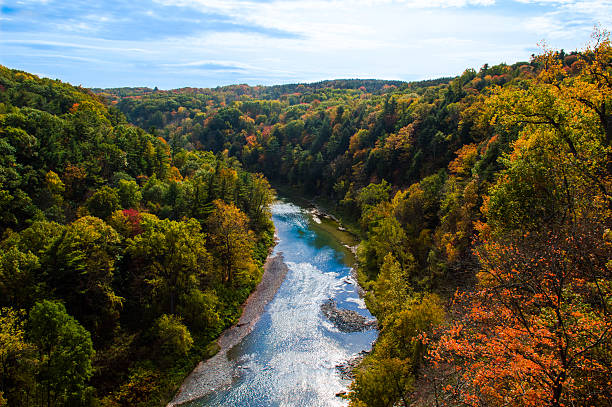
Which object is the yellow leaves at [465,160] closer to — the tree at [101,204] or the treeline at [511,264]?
the treeline at [511,264]

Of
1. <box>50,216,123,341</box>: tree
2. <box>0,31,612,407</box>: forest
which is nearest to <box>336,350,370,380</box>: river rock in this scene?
<box>0,31,612,407</box>: forest

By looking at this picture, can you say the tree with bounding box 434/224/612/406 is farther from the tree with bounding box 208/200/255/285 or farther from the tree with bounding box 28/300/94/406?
the tree with bounding box 208/200/255/285

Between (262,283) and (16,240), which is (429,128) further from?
(16,240)

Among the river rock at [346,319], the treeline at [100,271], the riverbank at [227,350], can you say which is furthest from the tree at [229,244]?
the river rock at [346,319]

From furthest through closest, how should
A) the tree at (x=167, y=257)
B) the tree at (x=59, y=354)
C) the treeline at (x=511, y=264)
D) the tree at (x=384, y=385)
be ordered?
the tree at (x=167, y=257)
the tree at (x=59, y=354)
the tree at (x=384, y=385)
the treeline at (x=511, y=264)

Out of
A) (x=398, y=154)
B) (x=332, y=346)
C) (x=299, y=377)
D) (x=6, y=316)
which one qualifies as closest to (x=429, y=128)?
(x=398, y=154)

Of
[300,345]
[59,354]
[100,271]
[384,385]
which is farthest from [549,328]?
[100,271]

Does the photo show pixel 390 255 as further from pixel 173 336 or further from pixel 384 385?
pixel 173 336
